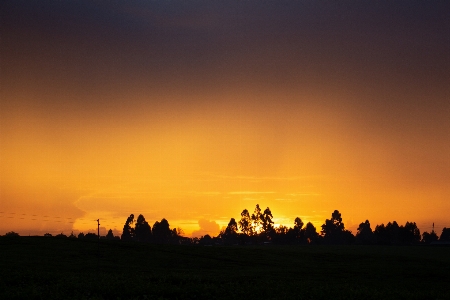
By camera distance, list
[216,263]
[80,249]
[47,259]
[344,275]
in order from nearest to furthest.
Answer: [344,275], [47,259], [216,263], [80,249]

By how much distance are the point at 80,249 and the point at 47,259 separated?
17362 mm

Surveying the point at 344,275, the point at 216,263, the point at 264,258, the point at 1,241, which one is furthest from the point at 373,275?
the point at 1,241

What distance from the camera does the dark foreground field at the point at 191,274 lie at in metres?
35.6

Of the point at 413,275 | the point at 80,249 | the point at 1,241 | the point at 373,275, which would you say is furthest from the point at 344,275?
the point at 1,241

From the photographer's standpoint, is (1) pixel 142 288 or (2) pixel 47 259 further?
(2) pixel 47 259

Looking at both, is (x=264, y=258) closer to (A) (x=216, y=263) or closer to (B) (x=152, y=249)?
(A) (x=216, y=263)

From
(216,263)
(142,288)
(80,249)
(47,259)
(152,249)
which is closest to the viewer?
(142,288)

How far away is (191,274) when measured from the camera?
56906 millimetres

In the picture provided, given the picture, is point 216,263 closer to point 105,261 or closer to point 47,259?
point 105,261

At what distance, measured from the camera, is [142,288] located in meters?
36.1

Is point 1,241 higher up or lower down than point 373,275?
higher up

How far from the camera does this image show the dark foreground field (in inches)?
1400

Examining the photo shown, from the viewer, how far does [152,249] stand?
356ft

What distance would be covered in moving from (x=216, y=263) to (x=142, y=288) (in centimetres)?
5627
